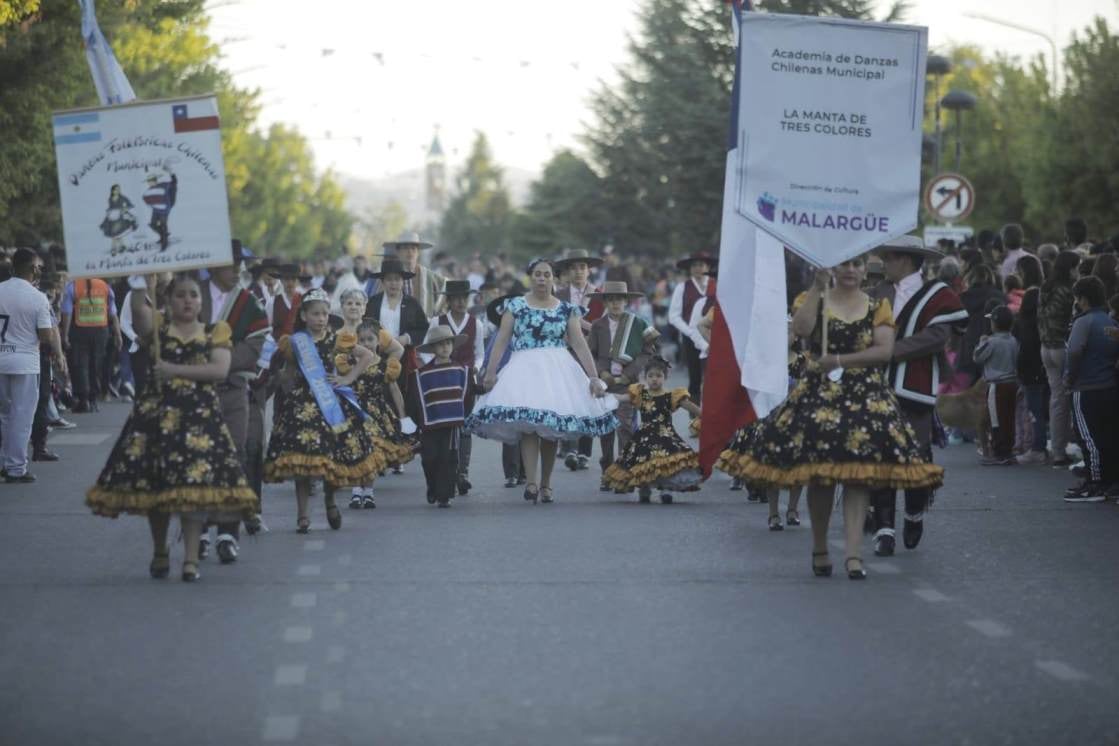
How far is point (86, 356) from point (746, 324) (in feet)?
49.1

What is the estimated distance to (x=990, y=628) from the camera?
31.2 ft

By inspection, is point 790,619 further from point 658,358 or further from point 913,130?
point 658,358

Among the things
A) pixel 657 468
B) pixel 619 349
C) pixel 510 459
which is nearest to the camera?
pixel 657 468

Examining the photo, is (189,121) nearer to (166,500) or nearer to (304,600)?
(166,500)

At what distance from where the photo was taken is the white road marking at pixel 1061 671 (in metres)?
8.30

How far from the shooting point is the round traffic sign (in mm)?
28375

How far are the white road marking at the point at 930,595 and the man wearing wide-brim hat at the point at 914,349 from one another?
1463 millimetres

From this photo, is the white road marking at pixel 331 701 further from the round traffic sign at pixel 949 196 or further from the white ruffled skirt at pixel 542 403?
the round traffic sign at pixel 949 196

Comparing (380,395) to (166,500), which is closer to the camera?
(166,500)

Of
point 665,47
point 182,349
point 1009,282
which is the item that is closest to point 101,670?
point 182,349

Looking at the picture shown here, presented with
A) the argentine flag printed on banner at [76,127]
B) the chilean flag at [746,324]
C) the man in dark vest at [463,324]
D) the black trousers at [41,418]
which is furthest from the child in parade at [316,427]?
the black trousers at [41,418]

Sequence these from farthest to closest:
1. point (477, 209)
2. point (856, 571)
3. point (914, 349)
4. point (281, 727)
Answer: point (477, 209), point (914, 349), point (856, 571), point (281, 727)

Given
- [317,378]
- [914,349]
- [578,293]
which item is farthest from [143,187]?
[578,293]

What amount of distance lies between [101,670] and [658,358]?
27.2ft
